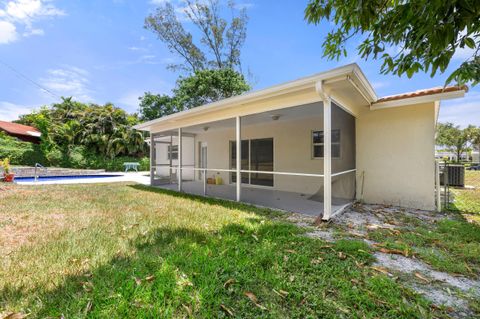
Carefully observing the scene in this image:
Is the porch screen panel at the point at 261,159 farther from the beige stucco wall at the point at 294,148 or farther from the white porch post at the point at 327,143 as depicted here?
the white porch post at the point at 327,143

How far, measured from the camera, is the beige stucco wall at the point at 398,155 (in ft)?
17.4

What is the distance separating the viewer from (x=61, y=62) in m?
17.3

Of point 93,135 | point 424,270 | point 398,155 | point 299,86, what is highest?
point 93,135

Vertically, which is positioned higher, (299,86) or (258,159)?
(299,86)

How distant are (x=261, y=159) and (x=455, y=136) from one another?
37.4m

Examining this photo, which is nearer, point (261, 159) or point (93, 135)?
point (261, 159)

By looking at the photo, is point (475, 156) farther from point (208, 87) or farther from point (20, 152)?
point (20, 152)

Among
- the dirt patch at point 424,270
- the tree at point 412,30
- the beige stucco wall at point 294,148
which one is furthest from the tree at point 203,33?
the dirt patch at point 424,270

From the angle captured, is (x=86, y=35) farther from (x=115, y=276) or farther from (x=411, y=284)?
(x=411, y=284)

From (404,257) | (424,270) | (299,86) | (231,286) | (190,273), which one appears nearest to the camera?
(231,286)

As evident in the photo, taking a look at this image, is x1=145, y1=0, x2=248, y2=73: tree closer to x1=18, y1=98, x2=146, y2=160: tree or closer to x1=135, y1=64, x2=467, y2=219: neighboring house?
x1=18, y1=98, x2=146, y2=160: tree

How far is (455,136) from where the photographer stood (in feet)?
101

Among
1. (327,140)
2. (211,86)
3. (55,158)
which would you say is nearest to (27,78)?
(55,158)

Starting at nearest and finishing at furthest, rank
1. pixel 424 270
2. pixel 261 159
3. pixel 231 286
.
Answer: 1. pixel 231 286
2. pixel 424 270
3. pixel 261 159
